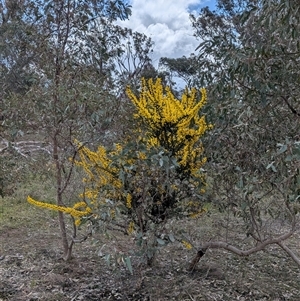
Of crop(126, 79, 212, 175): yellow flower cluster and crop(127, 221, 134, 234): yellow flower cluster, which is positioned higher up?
crop(126, 79, 212, 175): yellow flower cluster

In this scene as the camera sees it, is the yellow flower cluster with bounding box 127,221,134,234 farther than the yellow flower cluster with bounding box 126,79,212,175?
Yes

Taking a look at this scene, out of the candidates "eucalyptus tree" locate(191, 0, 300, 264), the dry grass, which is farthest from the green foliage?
the dry grass

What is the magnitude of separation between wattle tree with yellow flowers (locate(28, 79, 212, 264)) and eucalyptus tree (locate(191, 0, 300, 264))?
10.5 inches

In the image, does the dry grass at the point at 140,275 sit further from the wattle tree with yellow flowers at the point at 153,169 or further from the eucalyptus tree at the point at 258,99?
the eucalyptus tree at the point at 258,99

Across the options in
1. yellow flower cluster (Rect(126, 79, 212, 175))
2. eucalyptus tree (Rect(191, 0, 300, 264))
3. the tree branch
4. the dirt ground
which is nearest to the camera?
eucalyptus tree (Rect(191, 0, 300, 264))

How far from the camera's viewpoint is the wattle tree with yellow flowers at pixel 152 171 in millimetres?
2850

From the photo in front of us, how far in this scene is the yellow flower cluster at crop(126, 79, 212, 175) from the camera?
9.62 ft

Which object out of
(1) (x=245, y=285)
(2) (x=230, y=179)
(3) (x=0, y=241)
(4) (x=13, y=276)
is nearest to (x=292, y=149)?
(2) (x=230, y=179)

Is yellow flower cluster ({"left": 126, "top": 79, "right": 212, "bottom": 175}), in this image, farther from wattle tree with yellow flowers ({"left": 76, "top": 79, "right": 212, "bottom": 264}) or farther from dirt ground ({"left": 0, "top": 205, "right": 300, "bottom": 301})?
dirt ground ({"left": 0, "top": 205, "right": 300, "bottom": 301})

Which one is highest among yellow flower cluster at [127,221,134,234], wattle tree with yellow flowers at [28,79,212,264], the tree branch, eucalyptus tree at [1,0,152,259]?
eucalyptus tree at [1,0,152,259]

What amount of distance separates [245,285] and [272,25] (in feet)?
6.88

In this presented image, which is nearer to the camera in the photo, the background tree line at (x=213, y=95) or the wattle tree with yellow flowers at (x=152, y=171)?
the background tree line at (x=213, y=95)

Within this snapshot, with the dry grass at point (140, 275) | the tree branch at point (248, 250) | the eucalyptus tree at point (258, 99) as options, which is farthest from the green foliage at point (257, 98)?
the dry grass at point (140, 275)

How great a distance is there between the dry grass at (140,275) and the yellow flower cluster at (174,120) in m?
0.76
